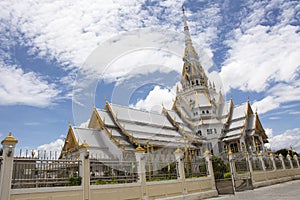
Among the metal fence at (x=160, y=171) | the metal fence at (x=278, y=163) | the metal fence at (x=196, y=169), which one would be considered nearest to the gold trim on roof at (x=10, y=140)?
the metal fence at (x=160, y=171)

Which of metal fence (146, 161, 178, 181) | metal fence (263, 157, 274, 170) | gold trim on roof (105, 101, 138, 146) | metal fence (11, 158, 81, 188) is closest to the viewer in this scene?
metal fence (11, 158, 81, 188)

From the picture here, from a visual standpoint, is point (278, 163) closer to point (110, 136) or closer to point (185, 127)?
point (185, 127)

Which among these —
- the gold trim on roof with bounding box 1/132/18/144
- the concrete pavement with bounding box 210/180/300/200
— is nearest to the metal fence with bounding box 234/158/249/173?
the concrete pavement with bounding box 210/180/300/200

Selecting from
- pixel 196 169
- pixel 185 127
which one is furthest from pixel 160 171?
pixel 185 127

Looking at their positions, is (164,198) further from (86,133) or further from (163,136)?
(163,136)

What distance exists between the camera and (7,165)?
540 cm

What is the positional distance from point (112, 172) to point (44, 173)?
7.18 feet

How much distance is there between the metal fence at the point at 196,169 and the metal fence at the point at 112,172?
285 cm

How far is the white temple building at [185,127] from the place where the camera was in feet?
59.3

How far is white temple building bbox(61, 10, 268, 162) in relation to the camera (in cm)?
1808

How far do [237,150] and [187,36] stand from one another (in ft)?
59.2

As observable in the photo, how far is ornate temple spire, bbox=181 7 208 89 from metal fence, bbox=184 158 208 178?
21.5 metres

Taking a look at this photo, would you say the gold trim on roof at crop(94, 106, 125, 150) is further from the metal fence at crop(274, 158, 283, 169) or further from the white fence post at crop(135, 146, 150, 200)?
the metal fence at crop(274, 158, 283, 169)

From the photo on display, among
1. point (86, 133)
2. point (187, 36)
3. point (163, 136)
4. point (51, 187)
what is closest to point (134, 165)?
point (51, 187)
